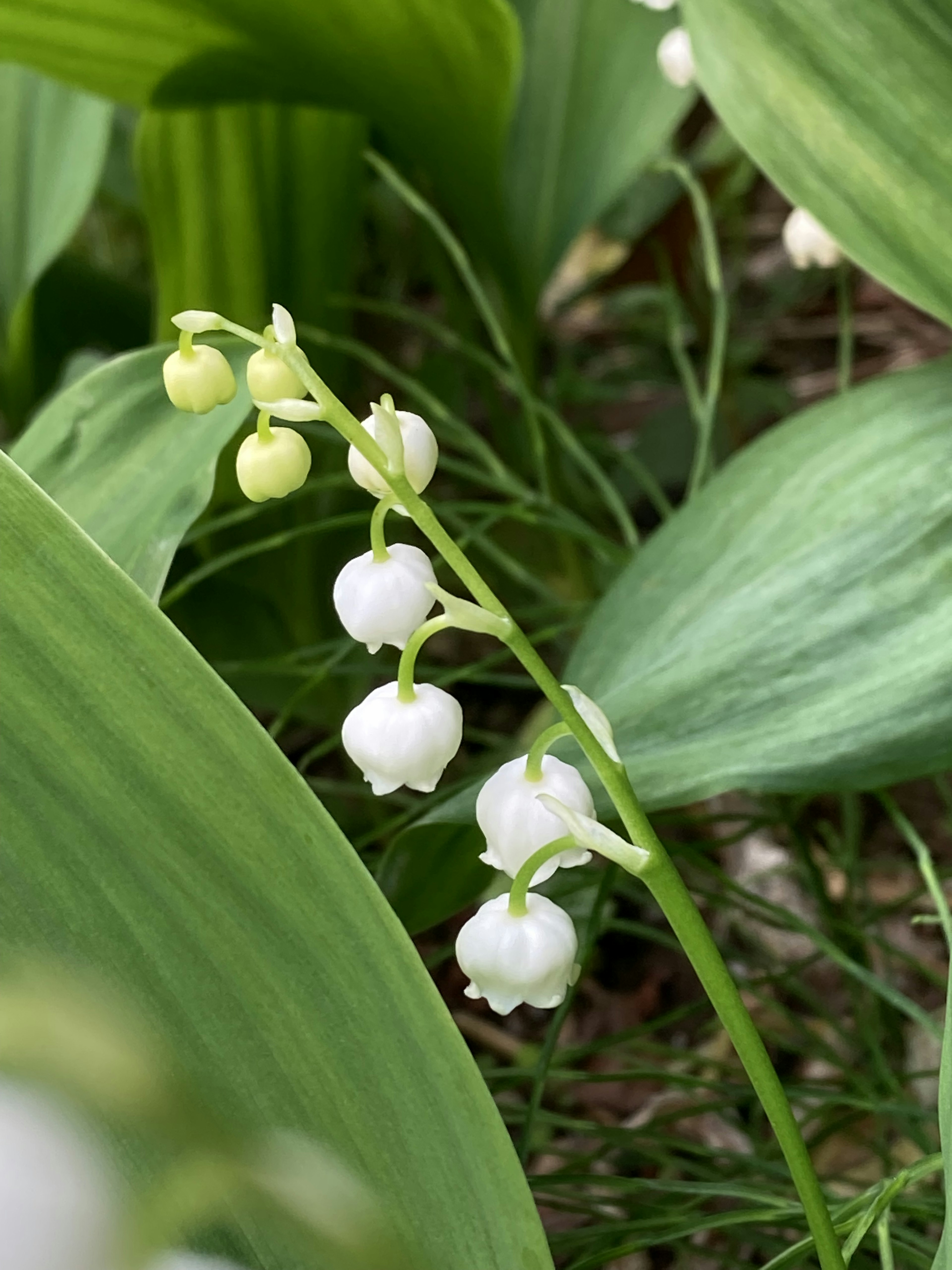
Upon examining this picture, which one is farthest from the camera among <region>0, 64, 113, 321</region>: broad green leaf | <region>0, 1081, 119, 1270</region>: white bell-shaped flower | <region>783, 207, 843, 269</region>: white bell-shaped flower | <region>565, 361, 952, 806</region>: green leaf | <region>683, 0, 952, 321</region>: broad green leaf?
<region>0, 64, 113, 321</region>: broad green leaf

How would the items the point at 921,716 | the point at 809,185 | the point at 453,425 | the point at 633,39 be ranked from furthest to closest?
the point at 633,39, the point at 453,425, the point at 809,185, the point at 921,716

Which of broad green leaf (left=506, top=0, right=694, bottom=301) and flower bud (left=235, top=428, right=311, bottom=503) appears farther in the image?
broad green leaf (left=506, top=0, right=694, bottom=301)

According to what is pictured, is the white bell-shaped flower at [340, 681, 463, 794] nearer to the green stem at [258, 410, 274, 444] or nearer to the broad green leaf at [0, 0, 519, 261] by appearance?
the green stem at [258, 410, 274, 444]

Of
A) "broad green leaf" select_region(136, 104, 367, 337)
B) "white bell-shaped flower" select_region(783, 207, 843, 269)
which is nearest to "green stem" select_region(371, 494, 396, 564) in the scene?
"white bell-shaped flower" select_region(783, 207, 843, 269)

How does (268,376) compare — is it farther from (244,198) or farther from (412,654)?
(244,198)

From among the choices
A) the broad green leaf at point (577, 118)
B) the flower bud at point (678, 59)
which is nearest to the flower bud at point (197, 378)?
the flower bud at point (678, 59)

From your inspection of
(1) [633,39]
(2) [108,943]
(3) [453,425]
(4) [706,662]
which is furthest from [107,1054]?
(1) [633,39]

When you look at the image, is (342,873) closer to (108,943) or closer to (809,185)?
(108,943)
